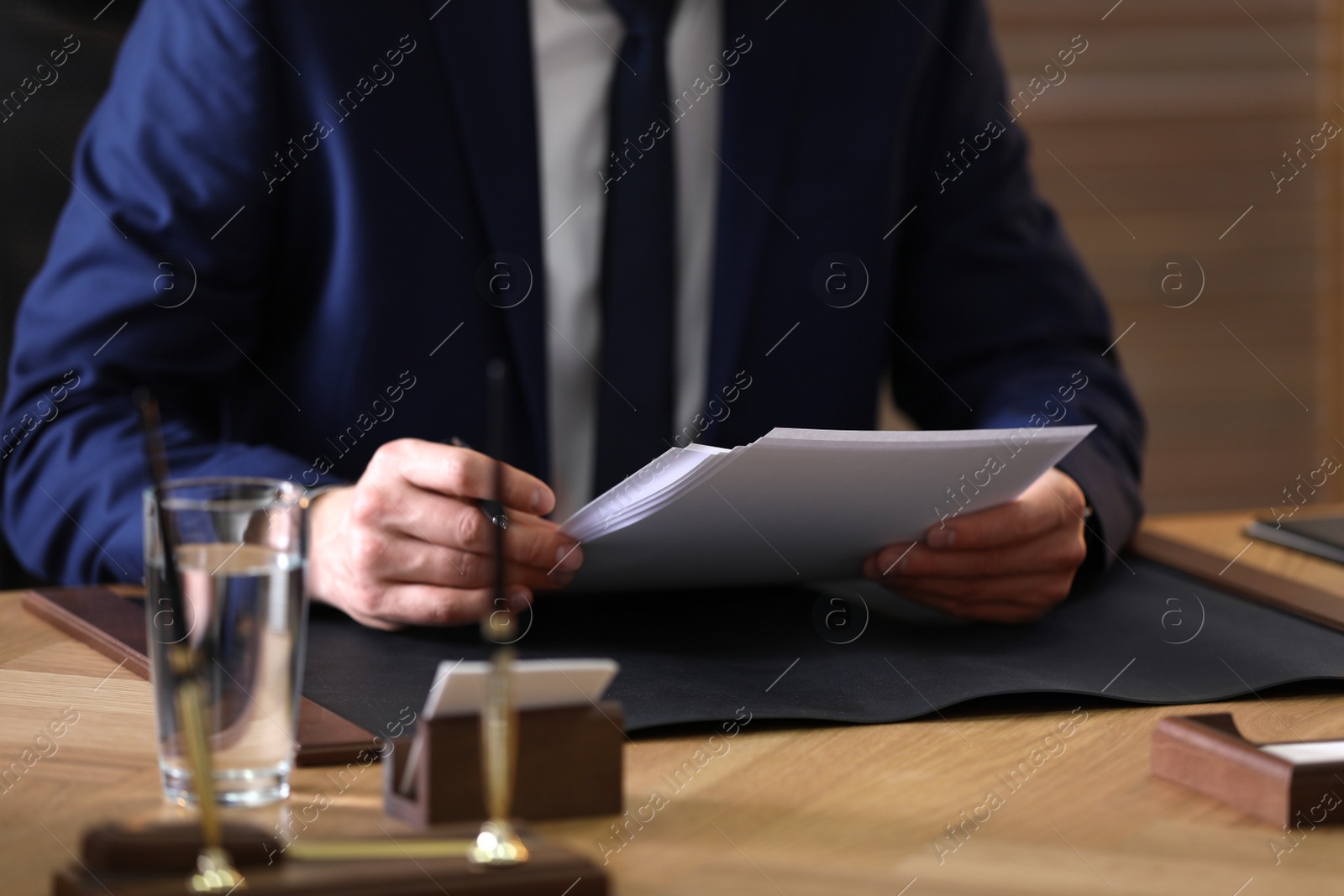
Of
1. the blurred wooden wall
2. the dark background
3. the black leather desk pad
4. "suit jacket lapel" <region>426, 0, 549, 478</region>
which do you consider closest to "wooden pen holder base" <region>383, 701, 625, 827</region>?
the black leather desk pad

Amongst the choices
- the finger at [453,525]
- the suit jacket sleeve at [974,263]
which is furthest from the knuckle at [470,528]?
the suit jacket sleeve at [974,263]

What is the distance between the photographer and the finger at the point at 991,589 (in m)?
0.95

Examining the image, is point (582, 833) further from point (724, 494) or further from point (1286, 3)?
point (1286, 3)

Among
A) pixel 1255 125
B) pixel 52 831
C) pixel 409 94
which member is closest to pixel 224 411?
pixel 409 94

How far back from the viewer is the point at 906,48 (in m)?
1.40

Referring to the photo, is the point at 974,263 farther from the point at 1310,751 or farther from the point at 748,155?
the point at 1310,751

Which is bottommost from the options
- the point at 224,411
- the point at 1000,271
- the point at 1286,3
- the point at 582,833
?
the point at 582,833

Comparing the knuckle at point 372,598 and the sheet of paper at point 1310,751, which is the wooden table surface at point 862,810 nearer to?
the sheet of paper at point 1310,751

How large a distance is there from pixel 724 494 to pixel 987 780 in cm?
22

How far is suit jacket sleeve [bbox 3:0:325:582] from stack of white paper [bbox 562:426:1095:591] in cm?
42

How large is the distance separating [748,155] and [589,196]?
0.50 feet

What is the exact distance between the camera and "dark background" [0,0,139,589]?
4.29ft

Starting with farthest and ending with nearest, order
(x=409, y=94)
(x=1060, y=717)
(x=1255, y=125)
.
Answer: (x=1255, y=125) < (x=409, y=94) < (x=1060, y=717)

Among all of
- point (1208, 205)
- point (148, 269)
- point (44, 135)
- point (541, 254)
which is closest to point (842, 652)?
point (541, 254)
